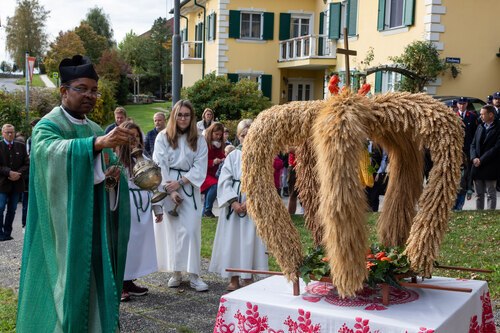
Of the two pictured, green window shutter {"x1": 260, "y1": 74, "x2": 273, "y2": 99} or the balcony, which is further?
green window shutter {"x1": 260, "y1": 74, "x2": 273, "y2": 99}

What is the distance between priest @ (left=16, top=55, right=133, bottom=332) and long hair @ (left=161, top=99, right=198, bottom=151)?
2652 mm

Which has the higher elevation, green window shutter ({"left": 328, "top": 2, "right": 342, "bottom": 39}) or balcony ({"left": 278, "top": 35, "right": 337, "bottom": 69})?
green window shutter ({"left": 328, "top": 2, "right": 342, "bottom": 39})

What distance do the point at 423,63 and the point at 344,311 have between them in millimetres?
16511

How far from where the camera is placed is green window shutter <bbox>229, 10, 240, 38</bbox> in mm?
31188

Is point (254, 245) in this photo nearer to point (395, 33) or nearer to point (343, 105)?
point (343, 105)

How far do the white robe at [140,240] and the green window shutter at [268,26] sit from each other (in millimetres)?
25313

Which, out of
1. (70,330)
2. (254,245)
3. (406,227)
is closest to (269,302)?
(406,227)

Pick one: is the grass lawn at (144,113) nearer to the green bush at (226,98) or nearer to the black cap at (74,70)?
the green bush at (226,98)

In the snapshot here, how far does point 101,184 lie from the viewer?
4441mm

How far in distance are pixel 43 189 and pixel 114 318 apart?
94 cm

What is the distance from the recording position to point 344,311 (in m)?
3.47

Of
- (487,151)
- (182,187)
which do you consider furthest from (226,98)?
(182,187)

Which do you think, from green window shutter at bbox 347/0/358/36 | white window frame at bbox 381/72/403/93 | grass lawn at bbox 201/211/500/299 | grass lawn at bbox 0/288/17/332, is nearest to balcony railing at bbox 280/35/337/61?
green window shutter at bbox 347/0/358/36

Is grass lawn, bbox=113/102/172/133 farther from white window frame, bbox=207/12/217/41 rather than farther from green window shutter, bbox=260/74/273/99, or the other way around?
green window shutter, bbox=260/74/273/99
